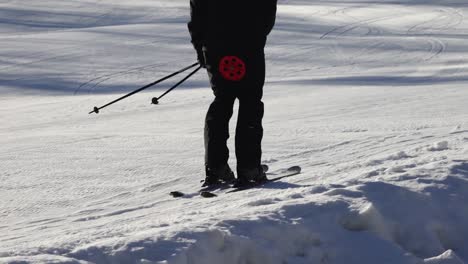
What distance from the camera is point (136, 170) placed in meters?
6.84

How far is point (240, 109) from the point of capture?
6.11 metres

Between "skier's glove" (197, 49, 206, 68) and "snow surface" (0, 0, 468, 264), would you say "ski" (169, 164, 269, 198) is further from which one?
"skier's glove" (197, 49, 206, 68)

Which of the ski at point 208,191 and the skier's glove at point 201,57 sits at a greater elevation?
the skier's glove at point 201,57

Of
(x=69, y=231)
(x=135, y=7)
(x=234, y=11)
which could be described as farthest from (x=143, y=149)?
(x=135, y=7)

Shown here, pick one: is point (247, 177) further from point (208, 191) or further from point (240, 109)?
point (240, 109)

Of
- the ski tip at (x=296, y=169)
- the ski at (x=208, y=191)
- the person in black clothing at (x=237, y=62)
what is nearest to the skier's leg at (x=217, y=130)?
the person in black clothing at (x=237, y=62)

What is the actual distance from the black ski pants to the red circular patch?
0.02 m

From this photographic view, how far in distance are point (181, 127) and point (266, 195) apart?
12.2 feet

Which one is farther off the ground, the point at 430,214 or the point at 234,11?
the point at 234,11

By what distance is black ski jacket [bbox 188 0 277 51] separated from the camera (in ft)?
19.4

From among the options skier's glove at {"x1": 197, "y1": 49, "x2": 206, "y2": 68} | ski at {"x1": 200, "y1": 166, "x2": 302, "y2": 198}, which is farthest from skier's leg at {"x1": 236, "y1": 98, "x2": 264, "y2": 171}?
skier's glove at {"x1": 197, "y1": 49, "x2": 206, "y2": 68}

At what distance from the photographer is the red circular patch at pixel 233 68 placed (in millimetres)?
5914

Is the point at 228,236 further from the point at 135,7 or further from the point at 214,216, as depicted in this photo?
the point at 135,7

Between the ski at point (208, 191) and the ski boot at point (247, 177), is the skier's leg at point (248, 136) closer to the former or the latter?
the ski boot at point (247, 177)
